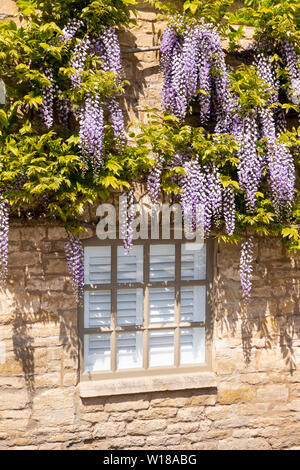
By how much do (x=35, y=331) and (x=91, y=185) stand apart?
1.24m

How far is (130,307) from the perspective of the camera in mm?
4367

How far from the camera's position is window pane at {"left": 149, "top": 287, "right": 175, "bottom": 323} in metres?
4.43

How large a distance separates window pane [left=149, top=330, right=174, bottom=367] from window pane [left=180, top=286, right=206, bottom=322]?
0.21 metres

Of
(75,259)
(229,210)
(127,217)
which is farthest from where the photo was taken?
(229,210)

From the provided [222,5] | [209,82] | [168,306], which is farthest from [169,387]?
[222,5]

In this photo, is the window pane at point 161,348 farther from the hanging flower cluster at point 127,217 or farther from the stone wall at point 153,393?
the hanging flower cluster at point 127,217

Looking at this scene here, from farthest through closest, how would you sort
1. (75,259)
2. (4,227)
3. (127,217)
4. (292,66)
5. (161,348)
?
(161,348)
(292,66)
(127,217)
(75,259)
(4,227)

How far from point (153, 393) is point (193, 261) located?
1172mm

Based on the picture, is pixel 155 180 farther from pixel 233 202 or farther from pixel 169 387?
pixel 169 387

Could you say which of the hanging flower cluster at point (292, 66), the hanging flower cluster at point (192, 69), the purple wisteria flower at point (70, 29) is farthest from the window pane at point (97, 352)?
the hanging flower cluster at point (292, 66)

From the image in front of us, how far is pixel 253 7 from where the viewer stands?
4.34 metres

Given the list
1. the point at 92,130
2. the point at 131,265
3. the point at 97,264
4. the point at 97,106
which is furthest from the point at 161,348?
the point at 97,106

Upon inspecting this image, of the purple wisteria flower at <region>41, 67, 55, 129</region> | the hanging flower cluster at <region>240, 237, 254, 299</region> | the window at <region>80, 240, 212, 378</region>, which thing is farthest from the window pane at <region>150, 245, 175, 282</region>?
the purple wisteria flower at <region>41, 67, 55, 129</region>

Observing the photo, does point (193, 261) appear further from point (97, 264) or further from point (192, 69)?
point (192, 69)
